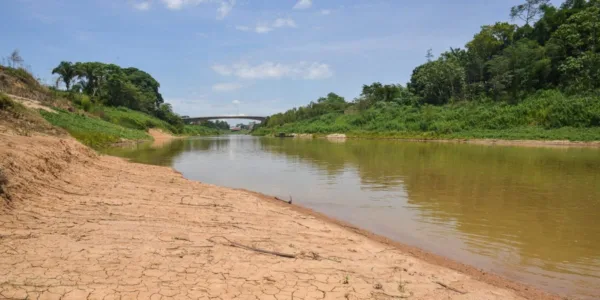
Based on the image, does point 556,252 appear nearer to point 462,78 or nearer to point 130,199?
point 130,199

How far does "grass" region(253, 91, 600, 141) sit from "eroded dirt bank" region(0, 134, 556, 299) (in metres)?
40.1

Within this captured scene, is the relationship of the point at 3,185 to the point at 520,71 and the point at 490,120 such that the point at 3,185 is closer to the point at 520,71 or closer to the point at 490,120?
the point at 490,120

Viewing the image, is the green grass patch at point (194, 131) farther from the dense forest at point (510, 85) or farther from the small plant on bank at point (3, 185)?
the small plant on bank at point (3, 185)

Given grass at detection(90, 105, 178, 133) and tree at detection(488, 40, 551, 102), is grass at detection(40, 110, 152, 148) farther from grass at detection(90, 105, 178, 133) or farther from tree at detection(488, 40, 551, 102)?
tree at detection(488, 40, 551, 102)

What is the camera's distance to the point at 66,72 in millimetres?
64562

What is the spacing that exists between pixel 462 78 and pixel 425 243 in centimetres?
6414

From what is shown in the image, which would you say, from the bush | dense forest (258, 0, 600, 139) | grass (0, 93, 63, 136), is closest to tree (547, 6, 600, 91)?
dense forest (258, 0, 600, 139)

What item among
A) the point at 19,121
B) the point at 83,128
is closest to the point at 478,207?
the point at 19,121

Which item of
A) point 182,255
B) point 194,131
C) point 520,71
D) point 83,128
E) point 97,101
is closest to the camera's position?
point 182,255

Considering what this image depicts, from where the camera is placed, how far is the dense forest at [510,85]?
144 feet

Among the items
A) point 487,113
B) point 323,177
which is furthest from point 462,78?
point 323,177

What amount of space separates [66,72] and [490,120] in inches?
2719

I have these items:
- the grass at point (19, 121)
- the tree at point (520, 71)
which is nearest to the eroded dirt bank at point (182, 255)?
the grass at point (19, 121)

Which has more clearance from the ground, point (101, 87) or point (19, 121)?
point (101, 87)
